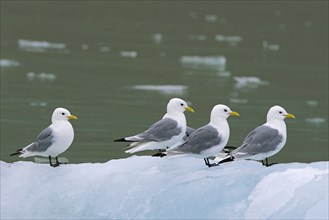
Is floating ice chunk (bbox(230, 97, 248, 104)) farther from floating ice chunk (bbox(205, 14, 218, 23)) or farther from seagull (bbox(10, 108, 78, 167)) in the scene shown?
floating ice chunk (bbox(205, 14, 218, 23))

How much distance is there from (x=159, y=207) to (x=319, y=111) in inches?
304

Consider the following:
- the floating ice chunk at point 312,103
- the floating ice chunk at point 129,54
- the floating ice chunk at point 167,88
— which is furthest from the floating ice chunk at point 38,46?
the floating ice chunk at point 312,103

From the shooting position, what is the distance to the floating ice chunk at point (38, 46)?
1891 centimetres

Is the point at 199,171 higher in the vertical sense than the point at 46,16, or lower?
lower

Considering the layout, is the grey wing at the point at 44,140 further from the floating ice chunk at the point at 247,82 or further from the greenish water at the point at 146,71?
the floating ice chunk at the point at 247,82

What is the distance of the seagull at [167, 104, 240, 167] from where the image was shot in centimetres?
598

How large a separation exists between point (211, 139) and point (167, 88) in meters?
8.47

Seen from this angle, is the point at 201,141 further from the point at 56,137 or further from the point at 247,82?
the point at 247,82

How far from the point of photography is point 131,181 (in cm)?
634

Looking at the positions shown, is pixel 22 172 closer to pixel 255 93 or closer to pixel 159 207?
pixel 159 207

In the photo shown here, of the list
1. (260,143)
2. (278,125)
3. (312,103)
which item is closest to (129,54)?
(312,103)

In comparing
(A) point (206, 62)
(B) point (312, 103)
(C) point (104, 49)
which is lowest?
(B) point (312, 103)

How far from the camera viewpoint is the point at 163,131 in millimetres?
6254

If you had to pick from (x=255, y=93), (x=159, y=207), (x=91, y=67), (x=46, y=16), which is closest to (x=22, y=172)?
(x=159, y=207)
